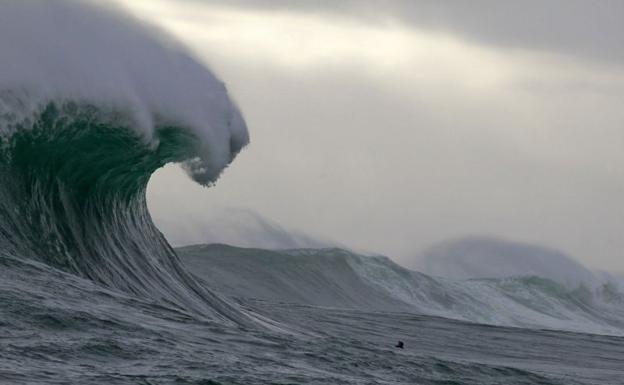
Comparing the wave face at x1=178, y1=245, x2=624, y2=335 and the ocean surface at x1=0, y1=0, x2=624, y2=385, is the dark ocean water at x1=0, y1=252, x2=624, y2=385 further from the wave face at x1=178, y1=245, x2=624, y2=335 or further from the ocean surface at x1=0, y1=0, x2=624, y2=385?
the wave face at x1=178, y1=245, x2=624, y2=335

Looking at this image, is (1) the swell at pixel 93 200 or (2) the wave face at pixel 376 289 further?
(2) the wave face at pixel 376 289

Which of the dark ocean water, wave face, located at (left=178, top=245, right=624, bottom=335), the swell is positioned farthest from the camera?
wave face, located at (left=178, top=245, right=624, bottom=335)

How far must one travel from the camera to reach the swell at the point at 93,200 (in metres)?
14.8

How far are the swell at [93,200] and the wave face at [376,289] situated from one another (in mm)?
6836

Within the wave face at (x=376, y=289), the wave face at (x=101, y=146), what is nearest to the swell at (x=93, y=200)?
the wave face at (x=101, y=146)

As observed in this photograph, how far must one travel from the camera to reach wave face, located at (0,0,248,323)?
15023 mm

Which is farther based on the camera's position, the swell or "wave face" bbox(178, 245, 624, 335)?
"wave face" bbox(178, 245, 624, 335)

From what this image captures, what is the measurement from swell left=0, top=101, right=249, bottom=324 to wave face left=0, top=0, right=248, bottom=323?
2 centimetres

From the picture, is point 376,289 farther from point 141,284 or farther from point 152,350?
point 152,350

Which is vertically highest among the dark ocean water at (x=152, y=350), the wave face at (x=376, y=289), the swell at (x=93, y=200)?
the wave face at (x=376, y=289)

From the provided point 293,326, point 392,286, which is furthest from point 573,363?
point 392,286

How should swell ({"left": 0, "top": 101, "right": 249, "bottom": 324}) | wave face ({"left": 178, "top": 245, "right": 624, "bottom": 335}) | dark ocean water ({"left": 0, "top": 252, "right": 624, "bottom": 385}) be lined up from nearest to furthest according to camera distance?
dark ocean water ({"left": 0, "top": 252, "right": 624, "bottom": 385}) → swell ({"left": 0, "top": 101, "right": 249, "bottom": 324}) → wave face ({"left": 178, "top": 245, "right": 624, "bottom": 335})

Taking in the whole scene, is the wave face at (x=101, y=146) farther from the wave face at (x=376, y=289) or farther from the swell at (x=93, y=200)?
the wave face at (x=376, y=289)

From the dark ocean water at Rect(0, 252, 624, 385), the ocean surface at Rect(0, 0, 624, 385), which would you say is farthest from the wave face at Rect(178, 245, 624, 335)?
the dark ocean water at Rect(0, 252, 624, 385)
